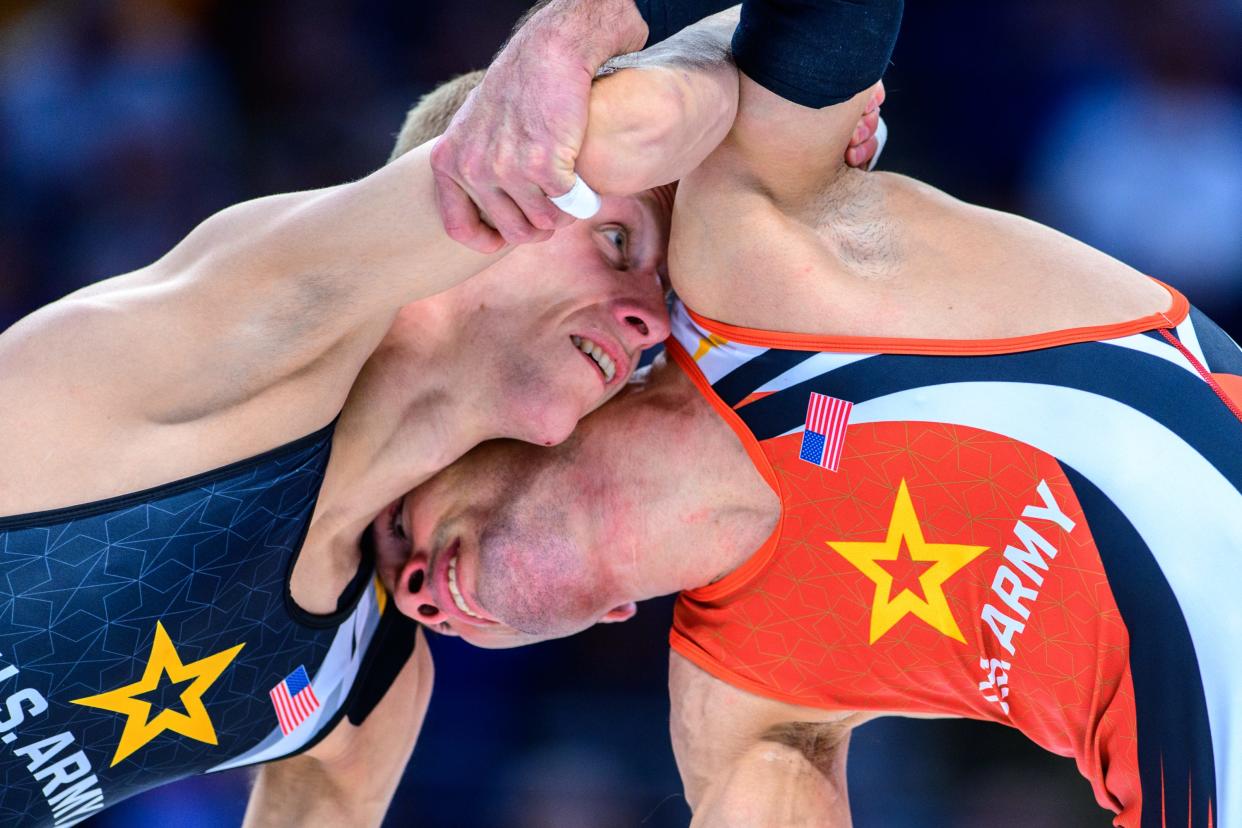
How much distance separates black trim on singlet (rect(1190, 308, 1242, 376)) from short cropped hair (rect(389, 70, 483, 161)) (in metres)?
1.26

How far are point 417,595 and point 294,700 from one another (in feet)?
0.95

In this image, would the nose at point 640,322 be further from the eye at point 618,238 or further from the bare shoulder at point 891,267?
the bare shoulder at point 891,267

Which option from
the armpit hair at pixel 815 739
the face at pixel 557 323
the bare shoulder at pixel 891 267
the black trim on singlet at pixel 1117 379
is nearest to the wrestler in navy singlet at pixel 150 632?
the face at pixel 557 323

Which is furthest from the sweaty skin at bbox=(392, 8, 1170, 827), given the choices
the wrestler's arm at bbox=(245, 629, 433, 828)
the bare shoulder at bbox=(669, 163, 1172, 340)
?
the wrestler's arm at bbox=(245, 629, 433, 828)

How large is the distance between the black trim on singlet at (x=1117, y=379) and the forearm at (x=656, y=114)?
46 centimetres

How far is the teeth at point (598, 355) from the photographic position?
7.41 ft

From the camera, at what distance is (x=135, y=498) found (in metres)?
1.87

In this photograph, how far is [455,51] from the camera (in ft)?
16.5

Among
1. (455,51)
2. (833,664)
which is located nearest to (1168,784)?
(833,664)

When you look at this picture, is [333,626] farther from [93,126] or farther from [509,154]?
[93,126]

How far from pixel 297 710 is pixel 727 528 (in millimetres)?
883

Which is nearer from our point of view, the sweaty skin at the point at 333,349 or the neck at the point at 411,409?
the sweaty skin at the point at 333,349

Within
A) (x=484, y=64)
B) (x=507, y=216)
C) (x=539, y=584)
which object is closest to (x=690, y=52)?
(x=507, y=216)

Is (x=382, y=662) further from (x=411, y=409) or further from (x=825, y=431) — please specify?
(x=825, y=431)
